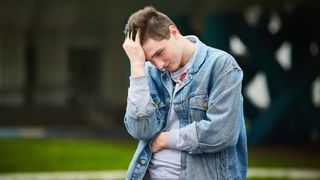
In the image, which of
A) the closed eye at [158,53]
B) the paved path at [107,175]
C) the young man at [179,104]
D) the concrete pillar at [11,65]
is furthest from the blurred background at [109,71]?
the closed eye at [158,53]

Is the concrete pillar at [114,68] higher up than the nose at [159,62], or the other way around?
the nose at [159,62]

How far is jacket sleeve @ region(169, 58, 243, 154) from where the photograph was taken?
253cm

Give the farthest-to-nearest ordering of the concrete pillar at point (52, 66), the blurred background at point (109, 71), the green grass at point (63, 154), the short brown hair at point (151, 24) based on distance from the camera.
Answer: the concrete pillar at point (52, 66)
the blurred background at point (109, 71)
the green grass at point (63, 154)
the short brown hair at point (151, 24)

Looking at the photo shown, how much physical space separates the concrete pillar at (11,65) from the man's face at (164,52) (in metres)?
10.2

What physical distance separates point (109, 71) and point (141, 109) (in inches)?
398

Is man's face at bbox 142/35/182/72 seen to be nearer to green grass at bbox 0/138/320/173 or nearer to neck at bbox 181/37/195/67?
neck at bbox 181/37/195/67

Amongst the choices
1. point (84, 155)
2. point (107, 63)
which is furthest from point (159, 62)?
point (107, 63)

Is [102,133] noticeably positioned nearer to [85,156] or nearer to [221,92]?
[85,156]

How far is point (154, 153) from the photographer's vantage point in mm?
2672

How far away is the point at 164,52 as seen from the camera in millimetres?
2549

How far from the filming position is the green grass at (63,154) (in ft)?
32.4

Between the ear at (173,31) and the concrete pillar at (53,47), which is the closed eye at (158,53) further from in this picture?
the concrete pillar at (53,47)

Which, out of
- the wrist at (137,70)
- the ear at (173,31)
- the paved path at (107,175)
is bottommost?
the paved path at (107,175)

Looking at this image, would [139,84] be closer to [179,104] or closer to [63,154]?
[179,104]
